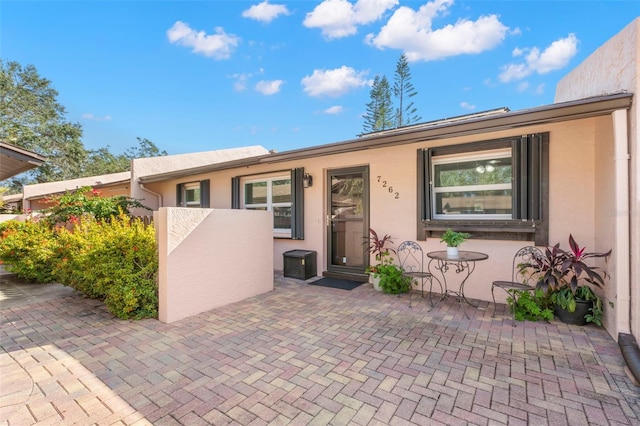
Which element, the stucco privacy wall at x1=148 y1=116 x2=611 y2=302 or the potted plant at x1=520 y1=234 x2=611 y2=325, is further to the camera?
the stucco privacy wall at x1=148 y1=116 x2=611 y2=302

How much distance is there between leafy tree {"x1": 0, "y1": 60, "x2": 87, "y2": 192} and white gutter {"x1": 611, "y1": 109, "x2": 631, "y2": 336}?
29634mm

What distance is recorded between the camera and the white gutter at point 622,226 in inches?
116

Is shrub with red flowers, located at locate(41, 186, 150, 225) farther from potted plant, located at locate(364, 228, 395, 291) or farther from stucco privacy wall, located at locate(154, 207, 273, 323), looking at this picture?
potted plant, located at locate(364, 228, 395, 291)

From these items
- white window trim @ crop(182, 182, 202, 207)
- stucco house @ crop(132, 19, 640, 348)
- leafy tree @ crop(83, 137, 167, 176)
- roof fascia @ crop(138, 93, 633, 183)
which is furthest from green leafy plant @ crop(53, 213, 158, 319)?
leafy tree @ crop(83, 137, 167, 176)

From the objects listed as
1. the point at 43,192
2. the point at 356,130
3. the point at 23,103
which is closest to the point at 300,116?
the point at 356,130

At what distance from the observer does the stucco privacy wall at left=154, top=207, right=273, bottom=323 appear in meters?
3.75

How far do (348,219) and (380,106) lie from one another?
14564 mm

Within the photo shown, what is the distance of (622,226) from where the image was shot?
2.97 m

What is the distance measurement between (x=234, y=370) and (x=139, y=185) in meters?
9.05

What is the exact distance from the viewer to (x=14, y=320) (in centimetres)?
384

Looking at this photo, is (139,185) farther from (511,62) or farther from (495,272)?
(511,62)

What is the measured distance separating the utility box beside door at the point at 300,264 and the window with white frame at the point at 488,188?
235cm

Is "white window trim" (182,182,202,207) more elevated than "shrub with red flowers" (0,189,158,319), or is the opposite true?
"white window trim" (182,182,202,207)

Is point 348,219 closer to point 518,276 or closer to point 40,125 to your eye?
point 518,276
